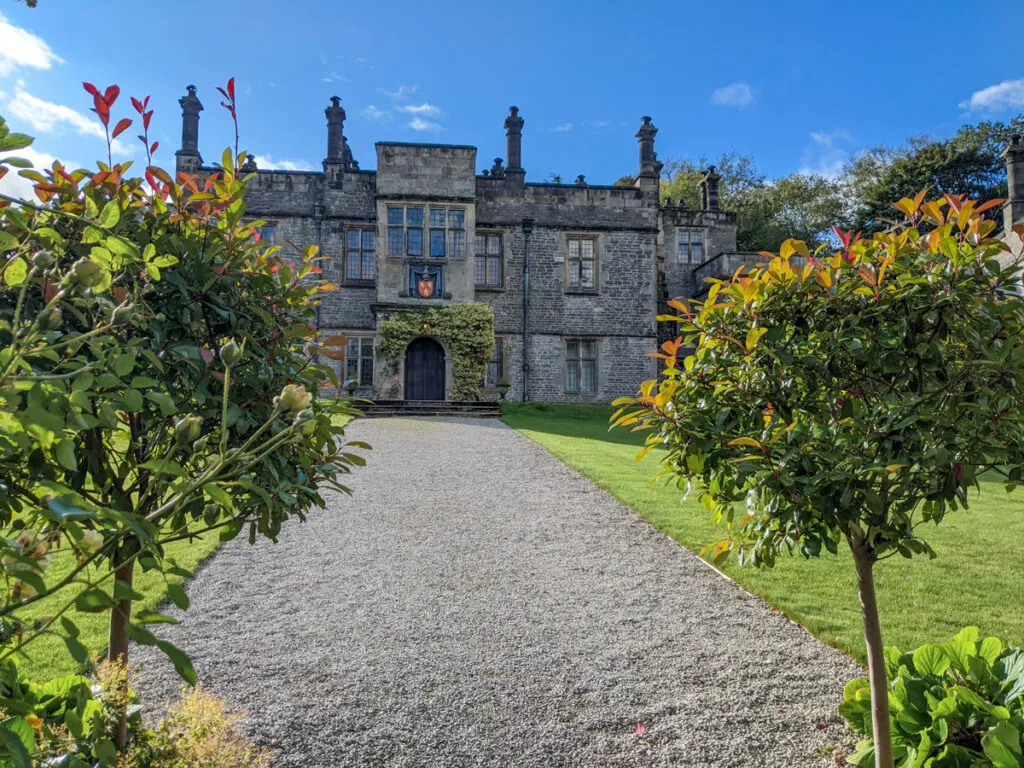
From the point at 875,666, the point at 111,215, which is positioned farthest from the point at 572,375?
the point at 111,215

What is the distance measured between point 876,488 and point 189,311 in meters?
2.63

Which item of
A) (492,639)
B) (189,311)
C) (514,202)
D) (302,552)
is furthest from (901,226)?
(514,202)

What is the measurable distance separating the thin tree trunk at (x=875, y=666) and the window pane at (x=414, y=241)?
62.2 ft

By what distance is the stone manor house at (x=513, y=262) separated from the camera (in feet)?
68.8

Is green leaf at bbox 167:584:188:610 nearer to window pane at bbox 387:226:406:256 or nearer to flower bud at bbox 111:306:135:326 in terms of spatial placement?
flower bud at bbox 111:306:135:326

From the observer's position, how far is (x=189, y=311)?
6.97ft

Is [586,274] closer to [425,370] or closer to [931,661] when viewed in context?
[425,370]

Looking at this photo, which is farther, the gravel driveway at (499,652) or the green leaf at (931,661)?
the gravel driveway at (499,652)

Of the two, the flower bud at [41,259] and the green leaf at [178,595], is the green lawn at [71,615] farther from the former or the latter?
the flower bud at [41,259]

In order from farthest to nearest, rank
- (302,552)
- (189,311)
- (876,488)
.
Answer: (302,552) → (876,488) → (189,311)

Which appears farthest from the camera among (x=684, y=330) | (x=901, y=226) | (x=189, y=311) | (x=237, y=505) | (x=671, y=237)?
(x=671, y=237)

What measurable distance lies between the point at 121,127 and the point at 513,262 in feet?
67.4

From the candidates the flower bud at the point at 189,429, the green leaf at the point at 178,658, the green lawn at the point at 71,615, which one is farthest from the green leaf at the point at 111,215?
the green lawn at the point at 71,615

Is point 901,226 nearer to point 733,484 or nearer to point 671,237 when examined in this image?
point 733,484
